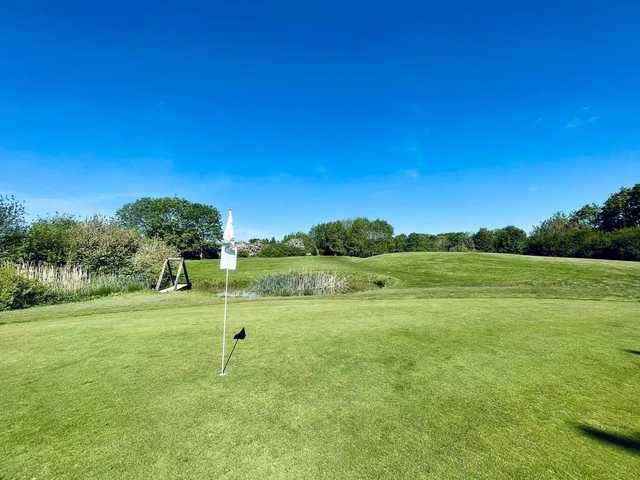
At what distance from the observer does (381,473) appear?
2.57m

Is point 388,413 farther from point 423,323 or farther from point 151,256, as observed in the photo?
point 151,256

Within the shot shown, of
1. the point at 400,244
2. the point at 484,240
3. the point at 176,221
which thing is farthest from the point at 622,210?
the point at 176,221

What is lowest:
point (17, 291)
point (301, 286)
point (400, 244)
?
point (301, 286)

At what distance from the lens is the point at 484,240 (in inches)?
3243

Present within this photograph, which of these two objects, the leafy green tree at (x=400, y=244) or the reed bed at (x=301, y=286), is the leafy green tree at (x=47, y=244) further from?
the leafy green tree at (x=400, y=244)

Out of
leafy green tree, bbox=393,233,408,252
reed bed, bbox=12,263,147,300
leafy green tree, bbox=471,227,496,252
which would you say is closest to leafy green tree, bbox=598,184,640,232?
leafy green tree, bbox=471,227,496,252

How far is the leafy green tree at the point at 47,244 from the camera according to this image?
74.0 ft

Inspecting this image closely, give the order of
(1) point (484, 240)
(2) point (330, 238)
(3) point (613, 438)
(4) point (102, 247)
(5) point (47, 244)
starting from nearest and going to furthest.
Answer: (3) point (613, 438), (5) point (47, 244), (4) point (102, 247), (1) point (484, 240), (2) point (330, 238)

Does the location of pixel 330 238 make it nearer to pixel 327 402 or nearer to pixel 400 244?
pixel 400 244

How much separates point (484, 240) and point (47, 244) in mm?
87861

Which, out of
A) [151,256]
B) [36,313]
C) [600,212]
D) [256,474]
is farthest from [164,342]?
[600,212]

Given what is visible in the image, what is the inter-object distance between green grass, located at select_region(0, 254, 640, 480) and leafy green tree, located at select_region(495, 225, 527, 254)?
7528cm

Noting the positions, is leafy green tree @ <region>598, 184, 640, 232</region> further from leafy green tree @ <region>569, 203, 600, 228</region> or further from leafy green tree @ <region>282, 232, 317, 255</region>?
leafy green tree @ <region>282, 232, 317, 255</region>

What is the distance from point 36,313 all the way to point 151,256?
17.3m
